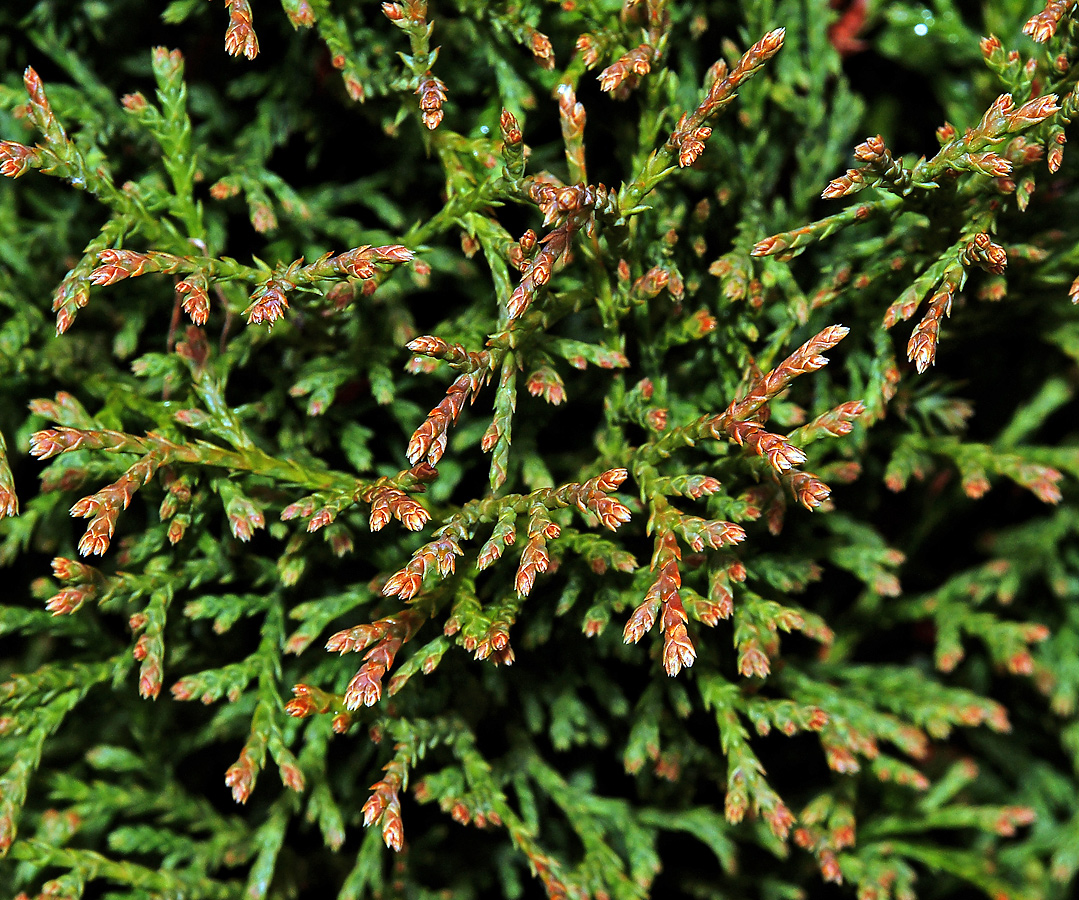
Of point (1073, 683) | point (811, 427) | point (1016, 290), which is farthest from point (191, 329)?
point (1073, 683)

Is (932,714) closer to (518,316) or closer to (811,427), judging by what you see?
(811,427)

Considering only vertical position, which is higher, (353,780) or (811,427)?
(811,427)

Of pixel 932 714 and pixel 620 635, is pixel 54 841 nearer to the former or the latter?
pixel 620 635

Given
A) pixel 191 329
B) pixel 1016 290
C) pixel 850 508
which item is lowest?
pixel 850 508

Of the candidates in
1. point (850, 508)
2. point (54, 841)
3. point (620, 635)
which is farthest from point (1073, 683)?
point (54, 841)

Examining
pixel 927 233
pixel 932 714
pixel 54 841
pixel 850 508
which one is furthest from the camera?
pixel 850 508

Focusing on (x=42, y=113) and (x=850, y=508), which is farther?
(x=850, y=508)

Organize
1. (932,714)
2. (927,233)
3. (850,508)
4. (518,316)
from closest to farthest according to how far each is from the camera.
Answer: (518,316) → (927,233) → (932,714) → (850,508)
